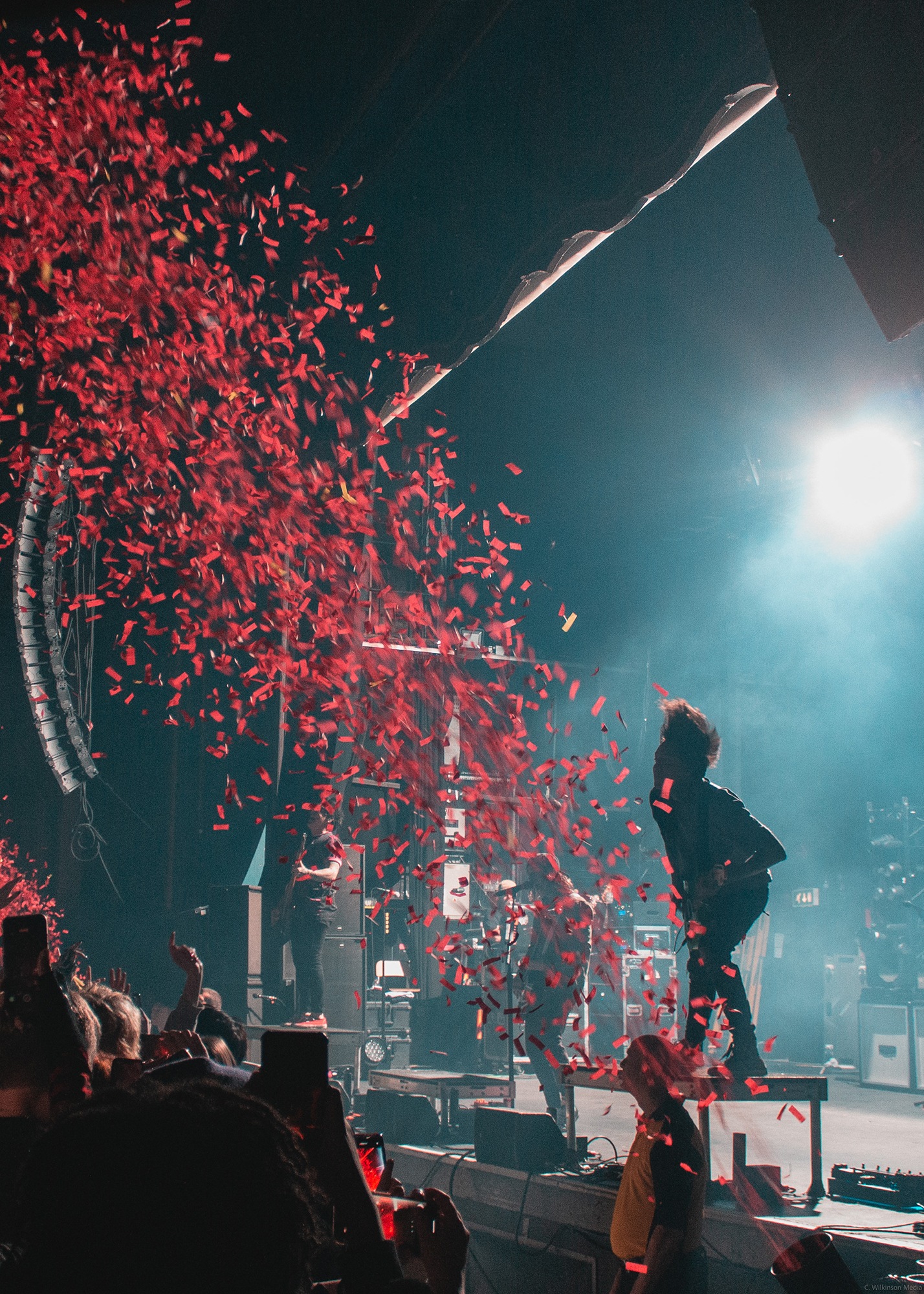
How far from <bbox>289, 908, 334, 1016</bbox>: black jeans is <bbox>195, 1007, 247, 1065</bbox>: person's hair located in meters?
5.36

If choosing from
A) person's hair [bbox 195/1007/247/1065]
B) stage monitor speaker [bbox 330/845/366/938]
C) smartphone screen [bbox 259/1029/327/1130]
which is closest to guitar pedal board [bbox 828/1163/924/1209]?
person's hair [bbox 195/1007/247/1065]

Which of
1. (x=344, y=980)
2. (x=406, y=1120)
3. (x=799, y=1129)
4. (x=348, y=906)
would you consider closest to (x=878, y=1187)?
(x=406, y=1120)

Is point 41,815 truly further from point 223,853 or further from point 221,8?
point 221,8

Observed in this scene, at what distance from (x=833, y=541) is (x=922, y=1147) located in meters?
11.4

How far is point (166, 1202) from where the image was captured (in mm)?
1015

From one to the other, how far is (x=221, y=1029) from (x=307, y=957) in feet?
18.5

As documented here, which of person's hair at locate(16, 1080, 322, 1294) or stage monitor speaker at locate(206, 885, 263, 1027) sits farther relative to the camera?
stage monitor speaker at locate(206, 885, 263, 1027)

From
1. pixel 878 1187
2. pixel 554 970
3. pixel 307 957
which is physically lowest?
pixel 878 1187

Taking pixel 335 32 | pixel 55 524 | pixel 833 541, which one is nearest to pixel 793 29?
pixel 335 32

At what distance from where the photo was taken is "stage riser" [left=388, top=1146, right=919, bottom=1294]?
4.78 metres

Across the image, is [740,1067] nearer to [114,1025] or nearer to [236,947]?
[114,1025]

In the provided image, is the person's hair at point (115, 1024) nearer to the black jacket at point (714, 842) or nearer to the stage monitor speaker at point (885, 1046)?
the black jacket at point (714, 842)

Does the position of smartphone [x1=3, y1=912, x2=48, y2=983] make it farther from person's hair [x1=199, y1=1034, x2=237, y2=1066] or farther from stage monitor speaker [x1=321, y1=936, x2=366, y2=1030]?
stage monitor speaker [x1=321, y1=936, x2=366, y2=1030]

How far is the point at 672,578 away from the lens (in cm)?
1927
